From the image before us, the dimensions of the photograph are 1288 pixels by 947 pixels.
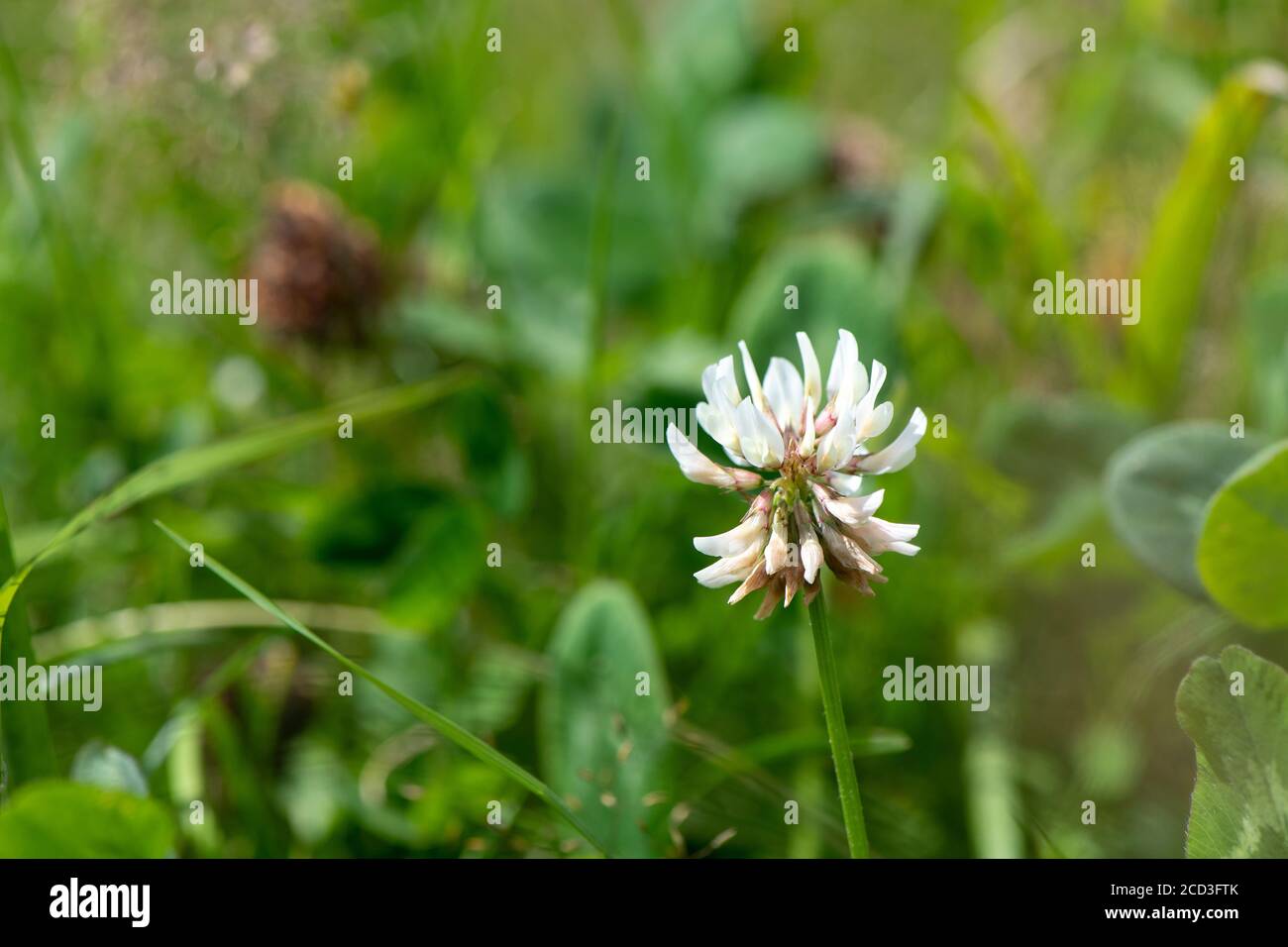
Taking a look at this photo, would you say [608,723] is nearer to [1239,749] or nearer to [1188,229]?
[1239,749]

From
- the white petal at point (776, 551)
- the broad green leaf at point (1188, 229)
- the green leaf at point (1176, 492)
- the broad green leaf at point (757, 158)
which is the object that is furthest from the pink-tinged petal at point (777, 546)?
the broad green leaf at point (757, 158)

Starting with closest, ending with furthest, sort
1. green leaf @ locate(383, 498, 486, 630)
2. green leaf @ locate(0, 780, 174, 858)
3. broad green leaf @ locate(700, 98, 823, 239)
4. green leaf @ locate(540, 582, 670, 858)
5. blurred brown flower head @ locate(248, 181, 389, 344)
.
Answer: green leaf @ locate(0, 780, 174, 858) < green leaf @ locate(540, 582, 670, 858) < green leaf @ locate(383, 498, 486, 630) < blurred brown flower head @ locate(248, 181, 389, 344) < broad green leaf @ locate(700, 98, 823, 239)

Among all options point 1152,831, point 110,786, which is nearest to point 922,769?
point 1152,831

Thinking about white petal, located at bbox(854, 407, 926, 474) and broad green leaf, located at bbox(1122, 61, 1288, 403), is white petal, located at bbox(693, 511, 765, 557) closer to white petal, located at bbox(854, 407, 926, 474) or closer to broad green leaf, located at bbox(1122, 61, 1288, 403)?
white petal, located at bbox(854, 407, 926, 474)

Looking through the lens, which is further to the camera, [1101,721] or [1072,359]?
[1072,359]

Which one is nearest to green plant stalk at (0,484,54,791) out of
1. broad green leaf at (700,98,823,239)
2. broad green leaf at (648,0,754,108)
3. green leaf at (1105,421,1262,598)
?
green leaf at (1105,421,1262,598)

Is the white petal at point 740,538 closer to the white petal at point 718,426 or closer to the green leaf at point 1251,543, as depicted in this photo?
the white petal at point 718,426
